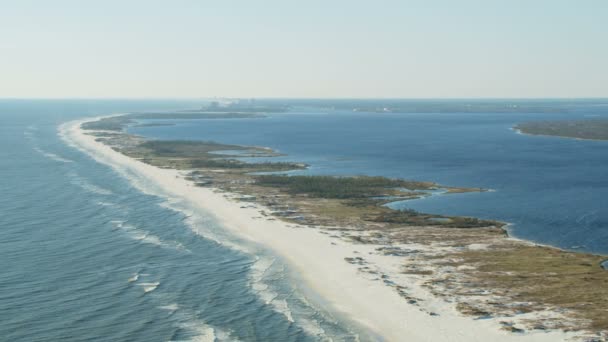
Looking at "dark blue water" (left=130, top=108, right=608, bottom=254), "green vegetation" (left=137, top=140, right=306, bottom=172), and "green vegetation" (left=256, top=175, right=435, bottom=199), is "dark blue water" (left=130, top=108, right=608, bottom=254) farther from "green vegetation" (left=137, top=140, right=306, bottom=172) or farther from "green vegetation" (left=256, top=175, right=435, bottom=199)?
"green vegetation" (left=256, top=175, right=435, bottom=199)

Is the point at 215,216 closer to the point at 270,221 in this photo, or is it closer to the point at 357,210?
the point at 270,221

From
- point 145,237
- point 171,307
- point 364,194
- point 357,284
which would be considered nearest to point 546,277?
point 357,284

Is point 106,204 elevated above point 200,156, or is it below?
below

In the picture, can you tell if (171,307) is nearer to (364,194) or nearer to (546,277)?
(546,277)

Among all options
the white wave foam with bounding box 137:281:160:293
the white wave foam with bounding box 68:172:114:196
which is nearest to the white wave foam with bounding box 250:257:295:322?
the white wave foam with bounding box 137:281:160:293

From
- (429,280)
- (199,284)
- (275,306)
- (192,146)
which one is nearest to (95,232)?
(199,284)
